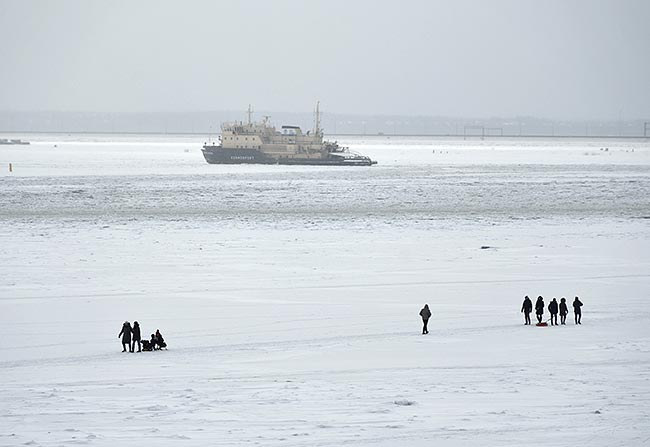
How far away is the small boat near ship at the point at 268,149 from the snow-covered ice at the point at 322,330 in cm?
5833

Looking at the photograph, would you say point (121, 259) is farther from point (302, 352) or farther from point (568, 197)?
point (568, 197)

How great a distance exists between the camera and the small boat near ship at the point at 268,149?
100 m

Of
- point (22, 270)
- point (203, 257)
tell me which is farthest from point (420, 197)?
point (22, 270)

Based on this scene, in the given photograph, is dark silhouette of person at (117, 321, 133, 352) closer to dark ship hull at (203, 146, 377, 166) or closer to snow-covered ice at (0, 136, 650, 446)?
snow-covered ice at (0, 136, 650, 446)

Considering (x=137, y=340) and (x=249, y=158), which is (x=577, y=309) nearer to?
(x=137, y=340)

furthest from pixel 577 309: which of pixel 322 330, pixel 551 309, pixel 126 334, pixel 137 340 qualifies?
pixel 126 334

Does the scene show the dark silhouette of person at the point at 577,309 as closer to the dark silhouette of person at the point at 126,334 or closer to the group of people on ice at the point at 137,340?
the group of people on ice at the point at 137,340

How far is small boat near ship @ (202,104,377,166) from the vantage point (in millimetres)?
100000

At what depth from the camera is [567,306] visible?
20.5 m

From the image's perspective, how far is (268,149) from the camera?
101 metres

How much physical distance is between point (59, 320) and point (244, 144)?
272 feet

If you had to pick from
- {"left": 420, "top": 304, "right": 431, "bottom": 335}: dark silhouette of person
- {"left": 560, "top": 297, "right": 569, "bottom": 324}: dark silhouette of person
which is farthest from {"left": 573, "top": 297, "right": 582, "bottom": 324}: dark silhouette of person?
{"left": 420, "top": 304, "right": 431, "bottom": 335}: dark silhouette of person

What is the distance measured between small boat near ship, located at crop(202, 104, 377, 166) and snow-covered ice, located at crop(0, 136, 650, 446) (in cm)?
5833

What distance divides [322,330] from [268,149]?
83213mm
